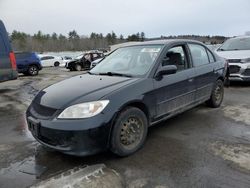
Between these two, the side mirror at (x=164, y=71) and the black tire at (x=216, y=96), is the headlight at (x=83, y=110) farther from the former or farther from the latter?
the black tire at (x=216, y=96)

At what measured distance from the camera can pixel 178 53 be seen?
15.8 feet

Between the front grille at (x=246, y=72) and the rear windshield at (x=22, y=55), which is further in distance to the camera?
the rear windshield at (x=22, y=55)

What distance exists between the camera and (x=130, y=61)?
4.64 metres

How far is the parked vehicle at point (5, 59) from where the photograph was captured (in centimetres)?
859

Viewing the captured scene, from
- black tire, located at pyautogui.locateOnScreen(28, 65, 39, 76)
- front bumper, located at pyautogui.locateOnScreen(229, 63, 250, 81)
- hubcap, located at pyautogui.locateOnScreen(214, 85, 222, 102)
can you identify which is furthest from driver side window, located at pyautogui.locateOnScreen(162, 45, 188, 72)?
black tire, located at pyautogui.locateOnScreen(28, 65, 39, 76)

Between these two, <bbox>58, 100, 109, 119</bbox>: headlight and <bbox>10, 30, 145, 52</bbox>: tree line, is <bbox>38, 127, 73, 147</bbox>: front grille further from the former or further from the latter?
<bbox>10, 30, 145, 52</bbox>: tree line

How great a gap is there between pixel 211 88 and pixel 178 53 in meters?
1.36

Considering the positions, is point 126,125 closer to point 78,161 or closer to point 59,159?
point 78,161

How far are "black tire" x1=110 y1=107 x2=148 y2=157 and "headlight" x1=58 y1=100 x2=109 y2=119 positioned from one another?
0.30 metres

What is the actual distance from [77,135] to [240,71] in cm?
686

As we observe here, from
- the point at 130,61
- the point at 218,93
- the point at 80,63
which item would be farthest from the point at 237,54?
the point at 80,63

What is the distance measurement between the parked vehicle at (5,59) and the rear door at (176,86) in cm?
615

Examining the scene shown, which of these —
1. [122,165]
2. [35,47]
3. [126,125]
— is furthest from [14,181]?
[35,47]

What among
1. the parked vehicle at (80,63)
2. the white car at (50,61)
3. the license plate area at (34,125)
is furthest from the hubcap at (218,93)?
the white car at (50,61)
